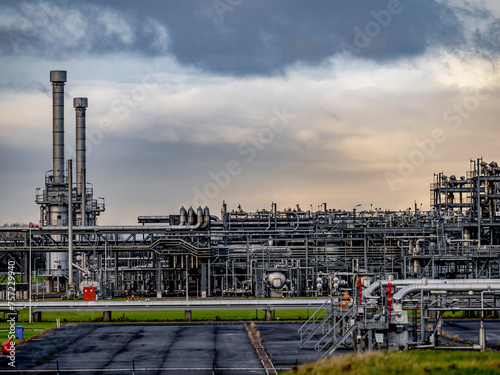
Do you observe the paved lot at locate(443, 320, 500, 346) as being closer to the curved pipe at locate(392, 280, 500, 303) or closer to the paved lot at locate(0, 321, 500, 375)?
the paved lot at locate(0, 321, 500, 375)

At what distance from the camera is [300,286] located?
75250 millimetres

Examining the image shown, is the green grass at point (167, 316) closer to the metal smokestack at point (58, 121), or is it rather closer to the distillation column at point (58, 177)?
the distillation column at point (58, 177)

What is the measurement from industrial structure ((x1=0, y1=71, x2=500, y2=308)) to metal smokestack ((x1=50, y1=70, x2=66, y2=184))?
8277 millimetres

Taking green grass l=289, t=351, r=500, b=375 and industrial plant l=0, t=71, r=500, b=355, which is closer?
green grass l=289, t=351, r=500, b=375

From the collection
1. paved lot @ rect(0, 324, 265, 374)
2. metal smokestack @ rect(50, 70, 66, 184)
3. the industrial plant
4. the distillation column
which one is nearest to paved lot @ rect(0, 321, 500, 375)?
paved lot @ rect(0, 324, 265, 374)

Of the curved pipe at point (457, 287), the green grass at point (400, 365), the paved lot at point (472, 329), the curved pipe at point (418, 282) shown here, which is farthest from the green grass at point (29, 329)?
the paved lot at point (472, 329)

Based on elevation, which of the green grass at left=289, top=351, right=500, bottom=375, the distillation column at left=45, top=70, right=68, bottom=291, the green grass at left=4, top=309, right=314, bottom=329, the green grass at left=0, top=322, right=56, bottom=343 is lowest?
the green grass at left=4, top=309, right=314, bottom=329

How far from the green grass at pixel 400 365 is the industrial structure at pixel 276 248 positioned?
1862 inches

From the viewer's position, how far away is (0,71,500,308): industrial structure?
7500 cm

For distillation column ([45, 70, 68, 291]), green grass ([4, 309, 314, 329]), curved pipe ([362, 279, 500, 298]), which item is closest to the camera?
curved pipe ([362, 279, 500, 298])

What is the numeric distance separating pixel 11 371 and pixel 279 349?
38.3 feet

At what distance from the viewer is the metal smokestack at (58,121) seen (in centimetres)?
9206

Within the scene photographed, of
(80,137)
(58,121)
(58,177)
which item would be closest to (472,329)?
(58,177)

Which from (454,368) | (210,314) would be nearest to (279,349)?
(454,368)
